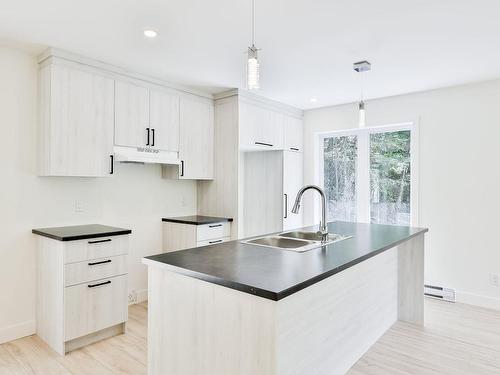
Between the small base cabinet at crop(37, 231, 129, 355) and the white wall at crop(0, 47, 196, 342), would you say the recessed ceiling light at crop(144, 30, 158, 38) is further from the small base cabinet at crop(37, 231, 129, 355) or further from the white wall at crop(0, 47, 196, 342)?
the small base cabinet at crop(37, 231, 129, 355)

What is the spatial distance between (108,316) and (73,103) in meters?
1.86

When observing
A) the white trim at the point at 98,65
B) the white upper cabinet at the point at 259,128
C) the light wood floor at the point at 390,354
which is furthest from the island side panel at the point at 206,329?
the white upper cabinet at the point at 259,128

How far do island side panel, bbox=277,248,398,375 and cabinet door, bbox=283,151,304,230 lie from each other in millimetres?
1710

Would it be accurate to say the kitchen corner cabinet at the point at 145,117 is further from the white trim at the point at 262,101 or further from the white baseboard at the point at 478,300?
the white baseboard at the point at 478,300

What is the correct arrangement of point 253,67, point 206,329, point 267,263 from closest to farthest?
1. point 206,329
2. point 267,263
3. point 253,67

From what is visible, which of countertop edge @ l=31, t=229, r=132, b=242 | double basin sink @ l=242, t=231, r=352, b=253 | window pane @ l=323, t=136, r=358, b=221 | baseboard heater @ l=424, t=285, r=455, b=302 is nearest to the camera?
double basin sink @ l=242, t=231, r=352, b=253

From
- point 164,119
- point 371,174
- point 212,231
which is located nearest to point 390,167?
point 371,174

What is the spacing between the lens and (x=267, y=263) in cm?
168

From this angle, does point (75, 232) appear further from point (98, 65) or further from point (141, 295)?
point (98, 65)

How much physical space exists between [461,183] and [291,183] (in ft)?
6.52

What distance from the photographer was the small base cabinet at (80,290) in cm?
265

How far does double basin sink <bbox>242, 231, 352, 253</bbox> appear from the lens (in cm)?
234

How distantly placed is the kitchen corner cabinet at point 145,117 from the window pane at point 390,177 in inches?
105

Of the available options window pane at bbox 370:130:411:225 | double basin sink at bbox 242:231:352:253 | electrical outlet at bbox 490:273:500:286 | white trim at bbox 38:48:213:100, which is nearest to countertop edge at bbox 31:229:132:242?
double basin sink at bbox 242:231:352:253
